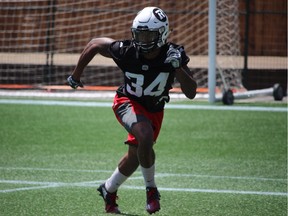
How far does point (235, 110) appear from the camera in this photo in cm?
1678

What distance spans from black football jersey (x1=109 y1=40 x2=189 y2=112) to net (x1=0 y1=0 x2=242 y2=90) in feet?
37.8

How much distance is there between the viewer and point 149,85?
786 centimetres

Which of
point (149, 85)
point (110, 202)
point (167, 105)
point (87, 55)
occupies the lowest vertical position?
point (167, 105)

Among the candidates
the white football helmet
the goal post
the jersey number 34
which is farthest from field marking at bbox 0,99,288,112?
the white football helmet

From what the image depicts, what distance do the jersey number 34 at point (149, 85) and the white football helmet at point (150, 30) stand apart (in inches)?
10.6

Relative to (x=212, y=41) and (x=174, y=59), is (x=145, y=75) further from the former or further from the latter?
(x=212, y=41)

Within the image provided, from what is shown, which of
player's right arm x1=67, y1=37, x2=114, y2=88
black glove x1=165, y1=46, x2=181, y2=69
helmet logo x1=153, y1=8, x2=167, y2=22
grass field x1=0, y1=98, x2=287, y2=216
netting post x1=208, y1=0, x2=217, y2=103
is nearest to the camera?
black glove x1=165, y1=46, x2=181, y2=69

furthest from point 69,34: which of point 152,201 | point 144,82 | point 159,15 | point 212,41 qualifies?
point 152,201

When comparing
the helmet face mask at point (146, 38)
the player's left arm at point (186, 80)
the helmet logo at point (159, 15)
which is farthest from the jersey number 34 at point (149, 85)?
the helmet logo at point (159, 15)

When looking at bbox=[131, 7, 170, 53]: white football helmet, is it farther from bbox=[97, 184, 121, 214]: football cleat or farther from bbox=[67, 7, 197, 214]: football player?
bbox=[97, 184, 121, 214]: football cleat

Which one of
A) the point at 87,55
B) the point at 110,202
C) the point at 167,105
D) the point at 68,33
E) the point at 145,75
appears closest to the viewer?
the point at 145,75

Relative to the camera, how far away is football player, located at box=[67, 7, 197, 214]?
25.0 ft

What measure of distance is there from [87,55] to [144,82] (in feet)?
Answer: 1.89

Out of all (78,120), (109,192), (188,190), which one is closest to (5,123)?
(78,120)
